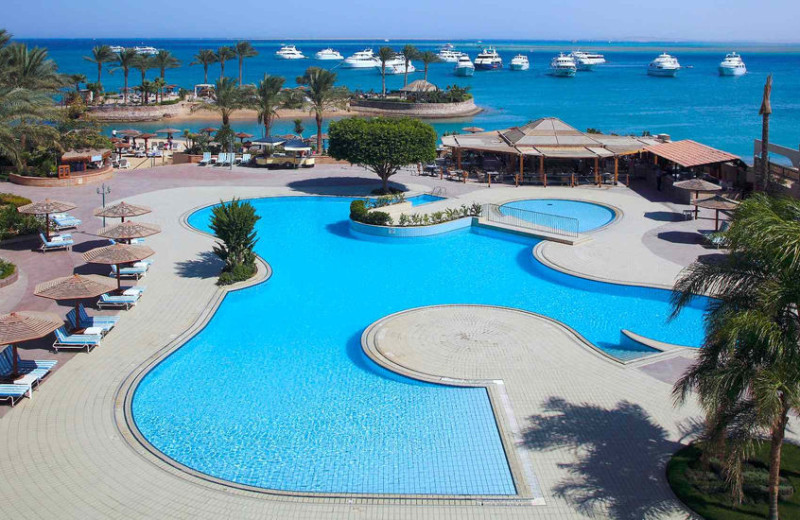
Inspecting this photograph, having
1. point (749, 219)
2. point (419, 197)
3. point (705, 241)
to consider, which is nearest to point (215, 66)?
point (419, 197)

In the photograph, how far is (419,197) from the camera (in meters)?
35.7

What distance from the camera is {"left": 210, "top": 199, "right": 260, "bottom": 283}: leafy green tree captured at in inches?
926

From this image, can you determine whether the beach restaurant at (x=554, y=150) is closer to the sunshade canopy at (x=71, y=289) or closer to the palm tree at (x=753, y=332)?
the sunshade canopy at (x=71, y=289)

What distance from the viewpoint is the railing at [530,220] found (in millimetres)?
29344

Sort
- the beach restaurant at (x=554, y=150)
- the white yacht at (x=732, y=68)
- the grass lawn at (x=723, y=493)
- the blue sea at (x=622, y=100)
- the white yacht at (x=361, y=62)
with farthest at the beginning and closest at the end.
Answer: the white yacht at (x=361, y=62) → the white yacht at (x=732, y=68) → the blue sea at (x=622, y=100) → the beach restaurant at (x=554, y=150) → the grass lawn at (x=723, y=493)

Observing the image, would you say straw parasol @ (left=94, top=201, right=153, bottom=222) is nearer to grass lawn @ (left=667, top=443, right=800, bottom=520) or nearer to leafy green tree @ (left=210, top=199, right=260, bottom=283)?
leafy green tree @ (left=210, top=199, right=260, bottom=283)

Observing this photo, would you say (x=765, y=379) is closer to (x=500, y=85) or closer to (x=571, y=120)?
(x=571, y=120)

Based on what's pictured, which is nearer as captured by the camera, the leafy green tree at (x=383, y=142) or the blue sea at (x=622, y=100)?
the leafy green tree at (x=383, y=142)

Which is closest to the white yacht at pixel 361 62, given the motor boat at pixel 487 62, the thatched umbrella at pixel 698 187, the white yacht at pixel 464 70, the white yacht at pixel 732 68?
the motor boat at pixel 487 62

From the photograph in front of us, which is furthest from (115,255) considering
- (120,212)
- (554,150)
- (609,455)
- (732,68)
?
(732,68)

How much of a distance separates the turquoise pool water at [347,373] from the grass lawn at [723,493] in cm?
297

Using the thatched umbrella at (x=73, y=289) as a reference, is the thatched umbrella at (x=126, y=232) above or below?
above

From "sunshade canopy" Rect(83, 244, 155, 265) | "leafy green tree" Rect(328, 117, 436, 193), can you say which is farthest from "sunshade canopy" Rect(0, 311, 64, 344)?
"leafy green tree" Rect(328, 117, 436, 193)

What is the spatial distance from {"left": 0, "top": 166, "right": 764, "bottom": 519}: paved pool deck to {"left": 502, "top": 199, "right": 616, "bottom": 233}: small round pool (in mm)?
5181
